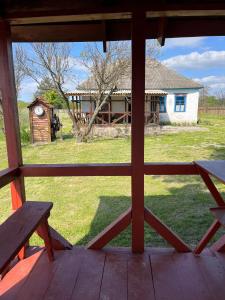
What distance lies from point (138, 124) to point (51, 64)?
898cm

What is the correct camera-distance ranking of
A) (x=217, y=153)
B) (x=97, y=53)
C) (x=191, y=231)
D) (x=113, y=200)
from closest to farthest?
(x=191, y=231), (x=113, y=200), (x=217, y=153), (x=97, y=53)

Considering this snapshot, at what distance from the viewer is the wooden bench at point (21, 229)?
55.7 inches

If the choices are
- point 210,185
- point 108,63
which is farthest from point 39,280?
point 108,63

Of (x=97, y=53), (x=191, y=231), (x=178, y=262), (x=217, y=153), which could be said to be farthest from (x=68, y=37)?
(x=97, y=53)

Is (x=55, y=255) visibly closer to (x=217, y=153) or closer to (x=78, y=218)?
(x=78, y=218)

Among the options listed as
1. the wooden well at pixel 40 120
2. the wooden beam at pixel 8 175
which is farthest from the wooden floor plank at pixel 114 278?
the wooden well at pixel 40 120

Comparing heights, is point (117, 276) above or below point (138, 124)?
below

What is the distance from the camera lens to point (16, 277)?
1.96 meters

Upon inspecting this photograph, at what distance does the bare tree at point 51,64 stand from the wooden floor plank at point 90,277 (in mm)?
8359

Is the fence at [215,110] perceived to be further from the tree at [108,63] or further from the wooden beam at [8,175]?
the wooden beam at [8,175]

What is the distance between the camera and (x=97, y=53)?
9.95m

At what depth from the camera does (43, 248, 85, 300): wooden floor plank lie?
176cm

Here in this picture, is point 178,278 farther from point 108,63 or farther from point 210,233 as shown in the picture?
point 108,63

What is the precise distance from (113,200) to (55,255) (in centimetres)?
201
